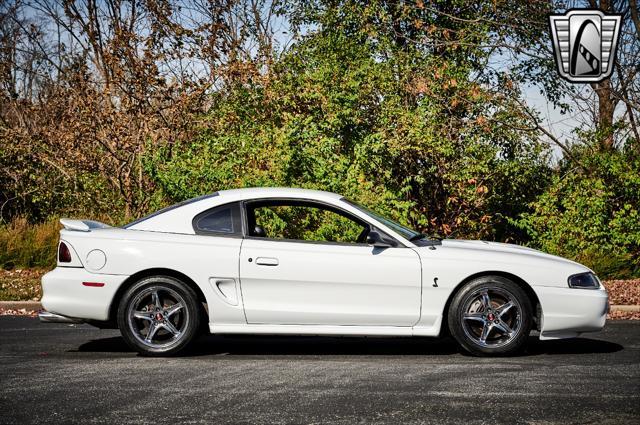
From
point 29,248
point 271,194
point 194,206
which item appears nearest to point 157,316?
point 194,206

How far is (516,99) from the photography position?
59.4 feet

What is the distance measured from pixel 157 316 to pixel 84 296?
0.67 m

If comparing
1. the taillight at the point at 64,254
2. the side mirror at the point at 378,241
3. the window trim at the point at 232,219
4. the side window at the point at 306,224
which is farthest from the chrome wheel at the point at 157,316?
the side window at the point at 306,224

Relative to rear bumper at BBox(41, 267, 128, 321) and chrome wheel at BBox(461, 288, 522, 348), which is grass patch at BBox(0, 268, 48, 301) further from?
chrome wheel at BBox(461, 288, 522, 348)

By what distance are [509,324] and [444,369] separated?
919 mm

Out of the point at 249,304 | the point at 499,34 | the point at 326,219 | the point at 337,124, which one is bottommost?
the point at 249,304

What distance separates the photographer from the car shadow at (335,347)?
334 inches

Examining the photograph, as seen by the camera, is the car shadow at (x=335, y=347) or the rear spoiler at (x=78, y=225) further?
the car shadow at (x=335, y=347)

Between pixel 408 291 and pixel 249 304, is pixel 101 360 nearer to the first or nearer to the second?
pixel 249 304

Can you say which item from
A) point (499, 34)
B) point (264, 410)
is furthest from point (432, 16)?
point (264, 410)

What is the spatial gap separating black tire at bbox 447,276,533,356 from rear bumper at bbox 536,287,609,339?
0.50 ft

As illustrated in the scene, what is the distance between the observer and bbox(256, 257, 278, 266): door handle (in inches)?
315

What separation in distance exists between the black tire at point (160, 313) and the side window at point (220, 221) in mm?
552

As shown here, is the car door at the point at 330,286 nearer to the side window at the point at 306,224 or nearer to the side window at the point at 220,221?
the side window at the point at 220,221
